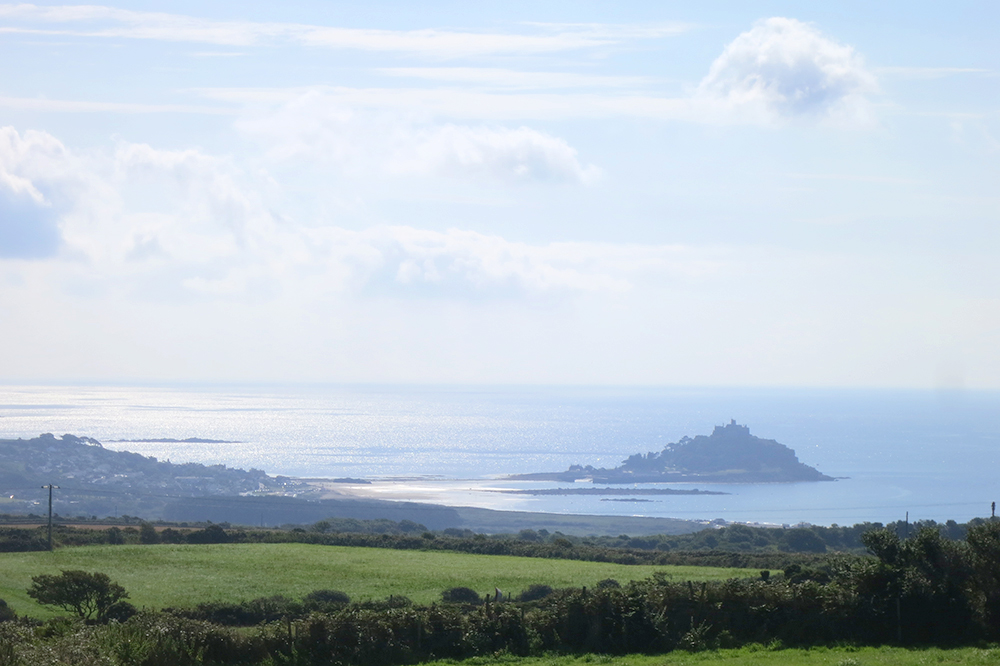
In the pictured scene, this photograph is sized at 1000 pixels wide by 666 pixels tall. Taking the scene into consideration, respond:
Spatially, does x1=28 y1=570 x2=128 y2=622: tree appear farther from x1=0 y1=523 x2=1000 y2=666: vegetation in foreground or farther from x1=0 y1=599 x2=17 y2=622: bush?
x1=0 y1=523 x2=1000 y2=666: vegetation in foreground

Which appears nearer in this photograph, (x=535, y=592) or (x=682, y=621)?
(x=682, y=621)

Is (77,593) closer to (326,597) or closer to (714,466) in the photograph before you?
(326,597)

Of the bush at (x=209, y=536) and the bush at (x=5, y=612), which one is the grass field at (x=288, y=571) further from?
the bush at (x=209, y=536)

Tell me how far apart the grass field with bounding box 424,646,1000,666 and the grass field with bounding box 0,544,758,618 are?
12.5 m

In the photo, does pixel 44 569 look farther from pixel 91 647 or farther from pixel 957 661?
pixel 957 661

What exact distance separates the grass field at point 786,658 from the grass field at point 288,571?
41.1ft

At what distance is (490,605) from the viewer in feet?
60.4

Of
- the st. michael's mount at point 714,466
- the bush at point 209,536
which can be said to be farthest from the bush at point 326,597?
the st. michael's mount at point 714,466

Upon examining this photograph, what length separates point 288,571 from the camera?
35.0 meters

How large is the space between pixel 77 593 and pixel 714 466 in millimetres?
150894

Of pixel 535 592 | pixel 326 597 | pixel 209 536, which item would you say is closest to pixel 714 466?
pixel 209 536

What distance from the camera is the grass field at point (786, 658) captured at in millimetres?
14930

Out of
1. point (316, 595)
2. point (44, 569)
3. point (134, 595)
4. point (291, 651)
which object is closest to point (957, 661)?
point (291, 651)

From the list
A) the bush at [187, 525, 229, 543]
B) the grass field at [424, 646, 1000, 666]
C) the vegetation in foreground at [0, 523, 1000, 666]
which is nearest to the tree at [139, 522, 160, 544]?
the bush at [187, 525, 229, 543]
